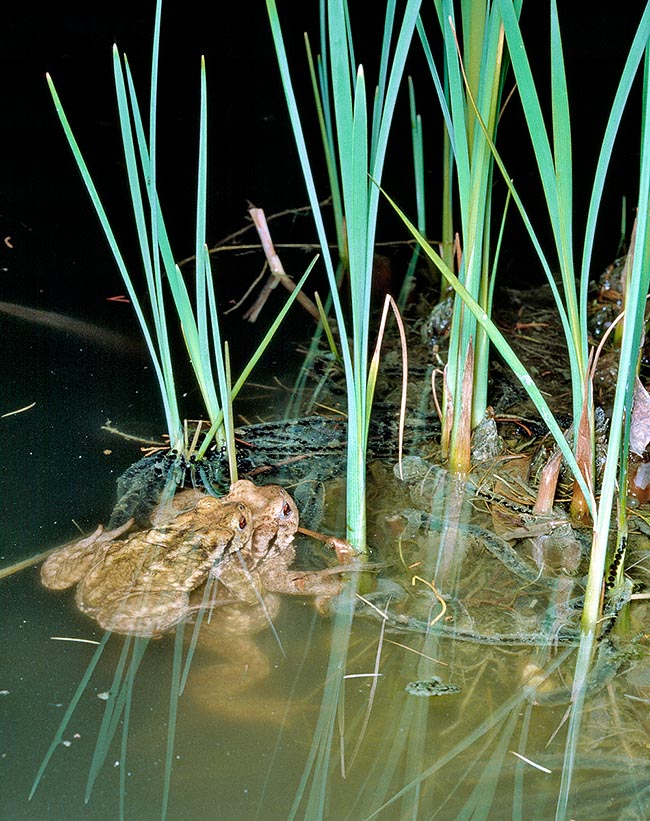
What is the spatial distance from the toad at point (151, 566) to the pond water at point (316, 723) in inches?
1.5

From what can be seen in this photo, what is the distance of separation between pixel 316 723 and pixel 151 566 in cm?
44

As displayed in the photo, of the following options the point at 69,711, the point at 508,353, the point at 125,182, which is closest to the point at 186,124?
the point at 125,182

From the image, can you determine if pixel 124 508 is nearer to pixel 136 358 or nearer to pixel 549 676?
pixel 136 358

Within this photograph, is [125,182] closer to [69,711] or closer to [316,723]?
[69,711]

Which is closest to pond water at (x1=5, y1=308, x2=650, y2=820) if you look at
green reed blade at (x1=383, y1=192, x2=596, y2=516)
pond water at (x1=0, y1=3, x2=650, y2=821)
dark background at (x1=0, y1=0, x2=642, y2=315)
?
pond water at (x1=0, y1=3, x2=650, y2=821)

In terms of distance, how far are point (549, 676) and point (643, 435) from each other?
2.21 ft

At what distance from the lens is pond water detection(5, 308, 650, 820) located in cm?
134

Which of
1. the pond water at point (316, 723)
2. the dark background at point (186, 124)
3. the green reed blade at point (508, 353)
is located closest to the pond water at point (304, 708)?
the pond water at point (316, 723)

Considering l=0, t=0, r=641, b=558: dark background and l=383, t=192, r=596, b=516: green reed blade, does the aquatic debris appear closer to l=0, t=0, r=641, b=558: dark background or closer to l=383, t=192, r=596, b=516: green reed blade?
l=383, t=192, r=596, b=516: green reed blade

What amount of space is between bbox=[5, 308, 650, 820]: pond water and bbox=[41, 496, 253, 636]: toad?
39 mm

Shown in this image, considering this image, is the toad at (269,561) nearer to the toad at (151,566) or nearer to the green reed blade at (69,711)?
the toad at (151,566)

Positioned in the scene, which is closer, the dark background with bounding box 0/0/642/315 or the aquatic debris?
the aquatic debris

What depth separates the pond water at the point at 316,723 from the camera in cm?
134

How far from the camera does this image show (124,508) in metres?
1.93
